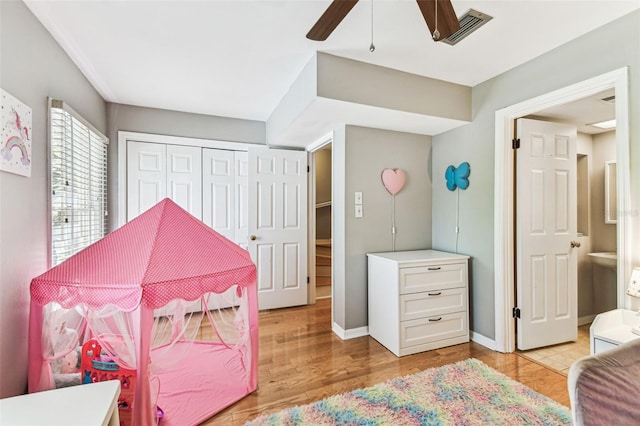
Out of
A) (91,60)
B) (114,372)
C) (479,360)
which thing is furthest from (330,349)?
(91,60)

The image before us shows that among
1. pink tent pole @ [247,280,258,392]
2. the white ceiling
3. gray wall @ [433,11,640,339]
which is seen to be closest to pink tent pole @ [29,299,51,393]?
pink tent pole @ [247,280,258,392]

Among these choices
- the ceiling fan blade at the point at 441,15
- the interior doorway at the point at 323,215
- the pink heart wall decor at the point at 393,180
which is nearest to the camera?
the ceiling fan blade at the point at 441,15

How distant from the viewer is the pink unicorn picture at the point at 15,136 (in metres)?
1.41

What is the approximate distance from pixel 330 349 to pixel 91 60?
3167 mm

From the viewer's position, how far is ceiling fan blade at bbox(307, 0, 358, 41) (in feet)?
4.19

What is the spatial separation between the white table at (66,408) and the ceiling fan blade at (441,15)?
2.03 meters

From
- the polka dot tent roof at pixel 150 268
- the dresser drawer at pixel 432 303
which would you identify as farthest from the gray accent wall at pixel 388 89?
the dresser drawer at pixel 432 303

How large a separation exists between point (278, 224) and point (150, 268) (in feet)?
7.45

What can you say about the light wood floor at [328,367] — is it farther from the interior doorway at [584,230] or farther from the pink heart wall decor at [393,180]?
the pink heart wall decor at [393,180]

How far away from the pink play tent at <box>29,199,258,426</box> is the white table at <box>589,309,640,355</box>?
205 cm

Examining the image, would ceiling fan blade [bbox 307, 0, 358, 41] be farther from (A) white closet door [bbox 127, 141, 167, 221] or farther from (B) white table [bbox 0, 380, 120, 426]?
(A) white closet door [bbox 127, 141, 167, 221]

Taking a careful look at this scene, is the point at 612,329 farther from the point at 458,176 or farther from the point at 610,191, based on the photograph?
the point at 610,191

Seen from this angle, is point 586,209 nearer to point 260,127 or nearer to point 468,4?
point 468,4

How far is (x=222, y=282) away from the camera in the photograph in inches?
70.4
